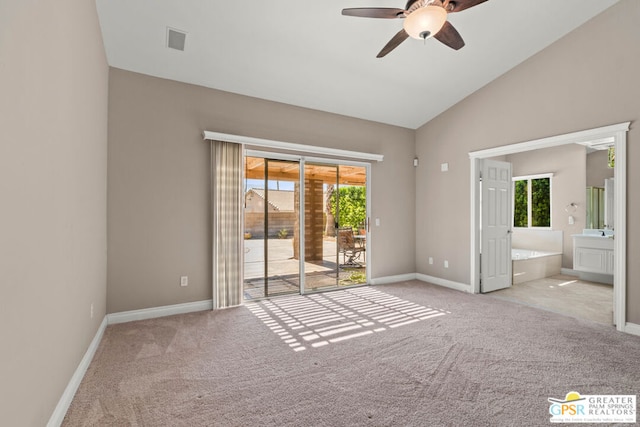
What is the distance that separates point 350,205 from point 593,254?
4.63 m

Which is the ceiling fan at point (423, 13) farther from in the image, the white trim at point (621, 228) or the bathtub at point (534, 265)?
the bathtub at point (534, 265)

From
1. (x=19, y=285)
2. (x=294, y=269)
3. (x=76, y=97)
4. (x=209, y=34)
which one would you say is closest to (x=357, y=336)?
(x=294, y=269)

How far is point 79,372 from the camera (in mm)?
2441

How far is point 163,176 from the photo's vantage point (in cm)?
397

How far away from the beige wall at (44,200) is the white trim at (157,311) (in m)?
0.91

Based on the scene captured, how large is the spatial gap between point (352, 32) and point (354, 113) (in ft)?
5.96

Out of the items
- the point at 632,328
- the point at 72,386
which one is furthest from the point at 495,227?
the point at 72,386

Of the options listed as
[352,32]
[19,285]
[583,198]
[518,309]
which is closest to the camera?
[19,285]

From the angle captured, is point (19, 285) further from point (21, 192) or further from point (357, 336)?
point (357, 336)

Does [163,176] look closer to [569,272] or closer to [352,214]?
[352,214]

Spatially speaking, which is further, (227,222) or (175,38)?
(227,222)

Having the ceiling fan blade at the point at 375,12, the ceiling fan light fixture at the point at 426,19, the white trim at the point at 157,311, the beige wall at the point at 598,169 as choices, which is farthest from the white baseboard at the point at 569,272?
the white trim at the point at 157,311

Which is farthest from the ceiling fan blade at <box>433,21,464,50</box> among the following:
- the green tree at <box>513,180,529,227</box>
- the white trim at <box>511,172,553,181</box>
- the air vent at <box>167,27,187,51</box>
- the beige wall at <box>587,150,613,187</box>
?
the green tree at <box>513,180,529,227</box>

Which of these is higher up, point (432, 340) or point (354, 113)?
point (354, 113)
